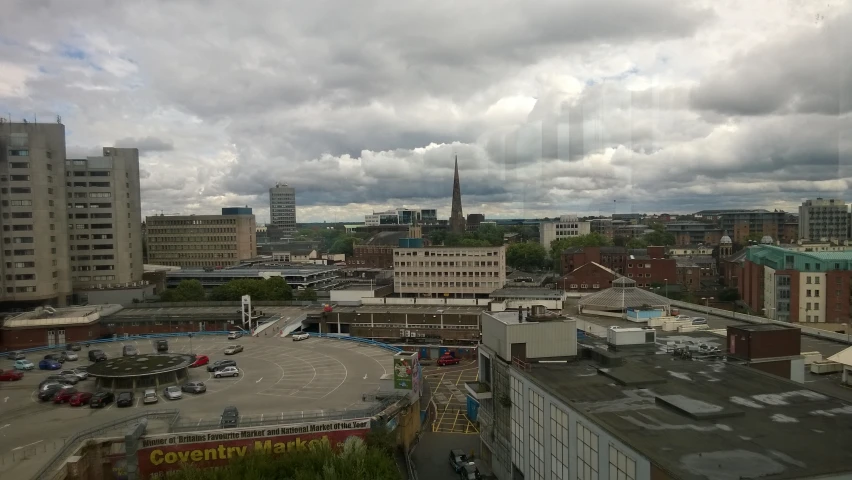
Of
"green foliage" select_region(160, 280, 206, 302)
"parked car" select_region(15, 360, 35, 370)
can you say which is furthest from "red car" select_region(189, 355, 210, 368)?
"green foliage" select_region(160, 280, 206, 302)

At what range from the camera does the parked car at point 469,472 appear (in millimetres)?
19266

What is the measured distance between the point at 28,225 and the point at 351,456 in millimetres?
47348

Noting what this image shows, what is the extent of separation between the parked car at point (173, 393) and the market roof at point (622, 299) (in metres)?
27.7

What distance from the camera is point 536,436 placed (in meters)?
16.6

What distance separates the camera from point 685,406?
13.9m

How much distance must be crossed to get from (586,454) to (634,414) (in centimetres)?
157

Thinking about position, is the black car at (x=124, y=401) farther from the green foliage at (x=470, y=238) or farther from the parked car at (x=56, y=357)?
the green foliage at (x=470, y=238)

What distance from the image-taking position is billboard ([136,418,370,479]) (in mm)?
18078

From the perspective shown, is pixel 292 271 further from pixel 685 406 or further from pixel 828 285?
pixel 685 406

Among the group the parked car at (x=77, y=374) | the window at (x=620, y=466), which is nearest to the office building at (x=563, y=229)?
the parked car at (x=77, y=374)

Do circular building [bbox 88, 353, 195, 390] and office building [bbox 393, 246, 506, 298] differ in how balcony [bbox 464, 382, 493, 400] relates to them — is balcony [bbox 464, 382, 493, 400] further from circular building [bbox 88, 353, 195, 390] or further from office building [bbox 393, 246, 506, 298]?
office building [bbox 393, 246, 506, 298]

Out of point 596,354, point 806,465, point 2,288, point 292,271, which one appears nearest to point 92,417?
point 596,354

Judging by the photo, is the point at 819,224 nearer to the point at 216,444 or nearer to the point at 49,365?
the point at 216,444

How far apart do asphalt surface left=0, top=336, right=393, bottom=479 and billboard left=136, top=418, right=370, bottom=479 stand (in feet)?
6.12
